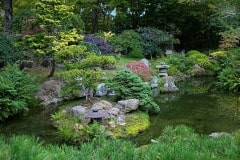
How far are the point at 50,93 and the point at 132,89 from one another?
9.44 ft

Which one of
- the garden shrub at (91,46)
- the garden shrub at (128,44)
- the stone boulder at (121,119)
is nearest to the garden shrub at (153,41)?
the garden shrub at (128,44)

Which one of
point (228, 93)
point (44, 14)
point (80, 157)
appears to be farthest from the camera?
point (228, 93)

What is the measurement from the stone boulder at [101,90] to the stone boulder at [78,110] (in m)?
1.68

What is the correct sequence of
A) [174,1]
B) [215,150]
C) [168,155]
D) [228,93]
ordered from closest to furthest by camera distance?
[168,155] → [215,150] → [228,93] → [174,1]

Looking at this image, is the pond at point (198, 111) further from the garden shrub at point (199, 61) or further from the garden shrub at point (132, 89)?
the garden shrub at point (199, 61)

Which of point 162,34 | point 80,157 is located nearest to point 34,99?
point 80,157

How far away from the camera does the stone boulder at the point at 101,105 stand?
373 inches

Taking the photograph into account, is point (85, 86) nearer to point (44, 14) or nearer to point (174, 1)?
point (44, 14)

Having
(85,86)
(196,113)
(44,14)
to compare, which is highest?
(44,14)

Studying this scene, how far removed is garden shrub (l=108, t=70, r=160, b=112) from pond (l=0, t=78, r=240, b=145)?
370 millimetres

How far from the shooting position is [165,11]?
21.4 meters

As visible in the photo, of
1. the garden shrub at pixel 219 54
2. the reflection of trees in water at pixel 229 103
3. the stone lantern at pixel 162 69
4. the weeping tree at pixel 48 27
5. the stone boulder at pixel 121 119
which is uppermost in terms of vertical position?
the weeping tree at pixel 48 27

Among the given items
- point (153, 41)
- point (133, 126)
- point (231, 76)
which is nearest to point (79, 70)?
point (133, 126)

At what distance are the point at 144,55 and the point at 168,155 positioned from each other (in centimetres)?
1543
